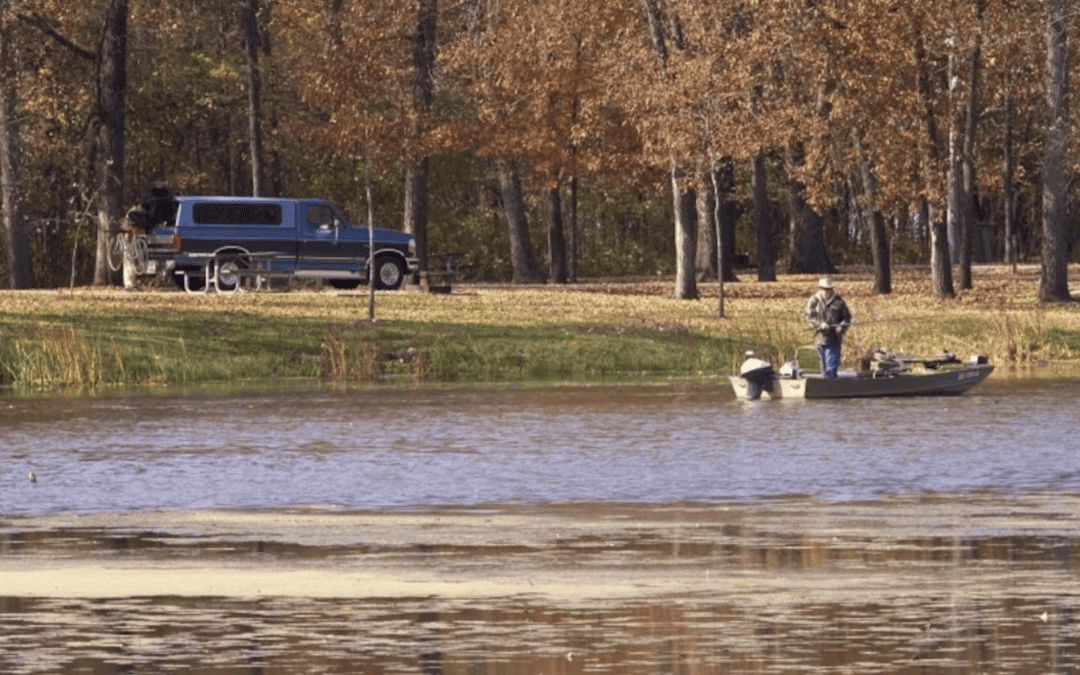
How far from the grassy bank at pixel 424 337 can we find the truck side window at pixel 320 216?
4.54 metres

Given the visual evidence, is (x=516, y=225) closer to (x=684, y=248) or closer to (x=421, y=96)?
(x=421, y=96)

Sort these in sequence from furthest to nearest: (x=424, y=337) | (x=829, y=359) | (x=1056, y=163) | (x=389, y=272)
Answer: (x=389, y=272), (x=1056, y=163), (x=424, y=337), (x=829, y=359)

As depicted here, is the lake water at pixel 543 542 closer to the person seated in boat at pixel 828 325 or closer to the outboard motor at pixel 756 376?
the outboard motor at pixel 756 376

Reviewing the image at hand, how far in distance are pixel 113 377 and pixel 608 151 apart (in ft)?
79.4

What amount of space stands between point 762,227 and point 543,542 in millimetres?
53230

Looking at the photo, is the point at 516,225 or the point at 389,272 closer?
the point at 389,272

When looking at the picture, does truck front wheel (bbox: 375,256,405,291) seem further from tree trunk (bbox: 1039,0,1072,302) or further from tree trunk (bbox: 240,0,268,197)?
tree trunk (bbox: 1039,0,1072,302)

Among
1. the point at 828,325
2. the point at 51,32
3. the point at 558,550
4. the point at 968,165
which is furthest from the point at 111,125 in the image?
the point at 558,550

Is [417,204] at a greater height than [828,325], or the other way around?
[417,204]

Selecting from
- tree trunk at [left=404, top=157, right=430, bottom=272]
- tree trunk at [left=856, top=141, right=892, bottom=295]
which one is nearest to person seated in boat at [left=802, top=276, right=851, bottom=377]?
tree trunk at [left=856, top=141, right=892, bottom=295]

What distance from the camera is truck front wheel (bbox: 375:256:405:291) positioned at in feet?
196

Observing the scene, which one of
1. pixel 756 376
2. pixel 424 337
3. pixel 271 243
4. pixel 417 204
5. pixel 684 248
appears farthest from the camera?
pixel 417 204

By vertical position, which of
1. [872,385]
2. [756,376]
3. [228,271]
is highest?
[228,271]

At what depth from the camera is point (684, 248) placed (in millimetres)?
60312
